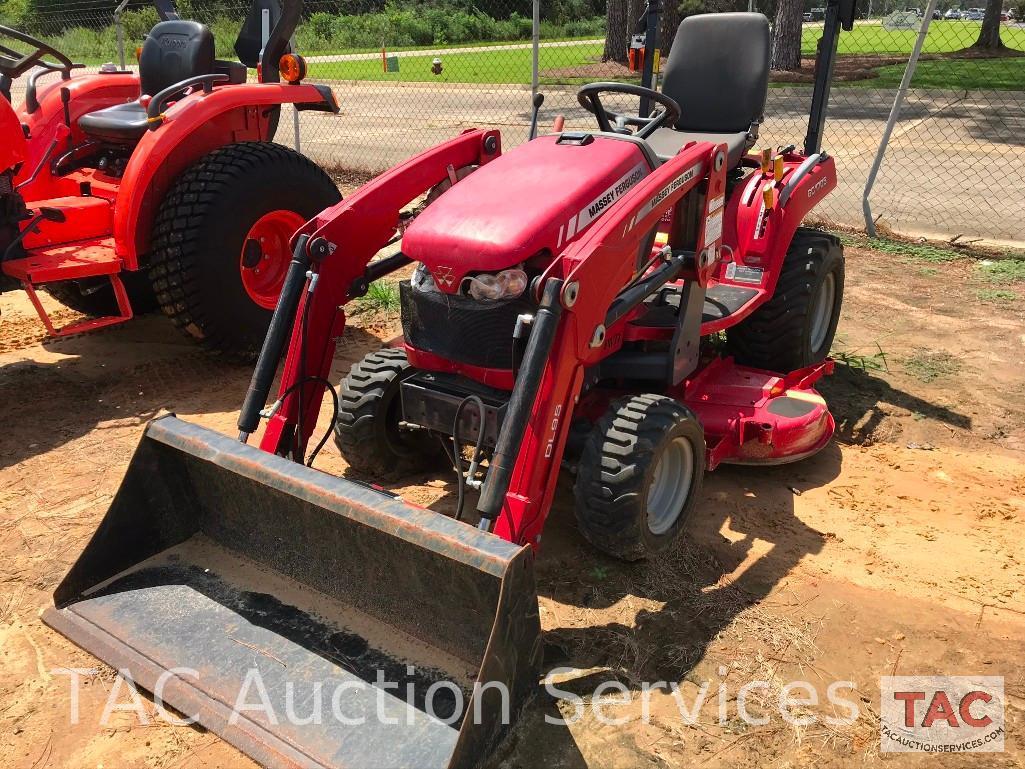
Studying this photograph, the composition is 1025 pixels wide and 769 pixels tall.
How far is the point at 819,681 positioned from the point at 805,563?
63cm

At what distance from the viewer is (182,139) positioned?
4.59 meters

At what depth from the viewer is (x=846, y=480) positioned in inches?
149

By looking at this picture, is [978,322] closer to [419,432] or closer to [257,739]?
[419,432]

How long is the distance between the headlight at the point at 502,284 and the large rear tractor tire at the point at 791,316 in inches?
65.2

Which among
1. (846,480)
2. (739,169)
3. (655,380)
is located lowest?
→ (846,480)

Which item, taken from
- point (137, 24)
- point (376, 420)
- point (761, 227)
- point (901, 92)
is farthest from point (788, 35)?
point (376, 420)

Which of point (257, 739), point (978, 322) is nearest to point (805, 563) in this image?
point (257, 739)

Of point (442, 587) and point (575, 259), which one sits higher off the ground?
point (575, 259)

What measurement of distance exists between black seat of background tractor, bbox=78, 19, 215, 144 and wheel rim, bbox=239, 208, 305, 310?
0.83 metres

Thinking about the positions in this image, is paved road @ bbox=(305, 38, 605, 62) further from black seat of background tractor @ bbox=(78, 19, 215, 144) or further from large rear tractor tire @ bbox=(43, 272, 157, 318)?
large rear tractor tire @ bbox=(43, 272, 157, 318)

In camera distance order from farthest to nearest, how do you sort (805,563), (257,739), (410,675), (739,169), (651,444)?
(739,169), (805,563), (651,444), (410,675), (257,739)

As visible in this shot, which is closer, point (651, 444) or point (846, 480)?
point (651, 444)

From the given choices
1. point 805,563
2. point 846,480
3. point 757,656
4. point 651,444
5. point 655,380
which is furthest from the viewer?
point 846,480

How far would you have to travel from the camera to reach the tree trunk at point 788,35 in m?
16.6
